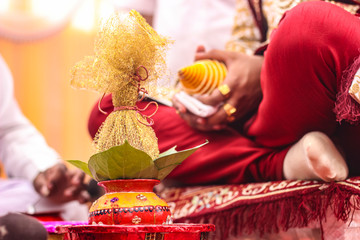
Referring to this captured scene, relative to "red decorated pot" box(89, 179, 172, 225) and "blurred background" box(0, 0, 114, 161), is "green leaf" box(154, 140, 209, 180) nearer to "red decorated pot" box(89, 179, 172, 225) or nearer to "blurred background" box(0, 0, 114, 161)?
"red decorated pot" box(89, 179, 172, 225)

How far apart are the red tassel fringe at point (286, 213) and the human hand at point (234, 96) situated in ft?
0.72

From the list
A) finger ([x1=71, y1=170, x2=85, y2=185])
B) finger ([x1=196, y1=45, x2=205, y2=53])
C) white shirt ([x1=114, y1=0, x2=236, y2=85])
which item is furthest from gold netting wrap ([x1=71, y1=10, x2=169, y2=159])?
white shirt ([x1=114, y1=0, x2=236, y2=85])

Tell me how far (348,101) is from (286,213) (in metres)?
0.27

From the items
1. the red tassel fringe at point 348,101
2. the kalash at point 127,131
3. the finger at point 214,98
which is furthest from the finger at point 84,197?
the red tassel fringe at point 348,101

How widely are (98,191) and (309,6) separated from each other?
88cm

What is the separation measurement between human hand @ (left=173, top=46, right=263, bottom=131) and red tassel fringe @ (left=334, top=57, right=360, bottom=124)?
279 mm

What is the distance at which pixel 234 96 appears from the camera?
110cm

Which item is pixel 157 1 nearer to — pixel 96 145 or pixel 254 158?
pixel 254 158

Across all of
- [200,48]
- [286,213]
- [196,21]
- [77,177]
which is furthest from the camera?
[196,21]

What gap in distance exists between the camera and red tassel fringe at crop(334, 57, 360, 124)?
0.82 metres

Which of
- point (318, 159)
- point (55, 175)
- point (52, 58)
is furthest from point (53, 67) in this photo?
point (318, 159)

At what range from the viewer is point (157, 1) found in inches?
68.0

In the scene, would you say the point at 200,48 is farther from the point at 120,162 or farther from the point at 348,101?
the point at 120,162

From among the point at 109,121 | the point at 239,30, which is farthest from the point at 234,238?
the point at 239,30
